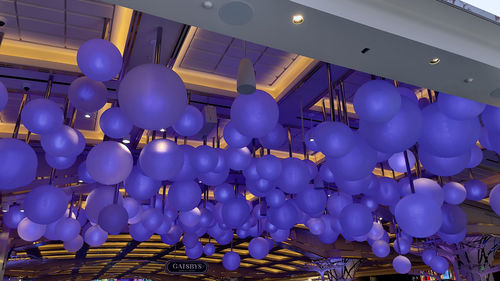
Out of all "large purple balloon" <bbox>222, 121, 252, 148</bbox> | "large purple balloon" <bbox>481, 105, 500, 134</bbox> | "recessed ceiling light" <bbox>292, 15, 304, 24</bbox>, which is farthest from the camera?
"large purple balloon" <bbox>222, 121, 252, 148</bbox>

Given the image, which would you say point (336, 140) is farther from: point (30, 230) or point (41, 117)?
point (30, 230)

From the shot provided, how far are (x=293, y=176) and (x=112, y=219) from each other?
1.40m

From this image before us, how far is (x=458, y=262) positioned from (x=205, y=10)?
956 centimetres

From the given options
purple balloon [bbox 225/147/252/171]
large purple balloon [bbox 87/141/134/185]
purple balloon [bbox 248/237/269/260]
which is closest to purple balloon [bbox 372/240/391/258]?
purple balloon [bbox 248/237/269/260]

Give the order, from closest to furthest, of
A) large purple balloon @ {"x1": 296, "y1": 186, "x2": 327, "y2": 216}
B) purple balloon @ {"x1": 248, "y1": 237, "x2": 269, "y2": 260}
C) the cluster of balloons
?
1. the cluster of balloons
2. large purple balloon @ {"x1": 296, "y1": 186, "x2": 327, "y2": 216}
3. purple balloon @ {"x1": 248, "y1": 237, "x2": 269, "y2": 260}

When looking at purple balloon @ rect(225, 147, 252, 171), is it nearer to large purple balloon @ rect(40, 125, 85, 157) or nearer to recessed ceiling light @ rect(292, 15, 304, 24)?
large purple balloon @ rect(40, 125, 85, 157)

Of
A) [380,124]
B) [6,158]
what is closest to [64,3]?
[6,158]

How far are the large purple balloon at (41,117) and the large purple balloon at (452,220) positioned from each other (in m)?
3.07

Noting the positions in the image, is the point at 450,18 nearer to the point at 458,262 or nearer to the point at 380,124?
the point at 380,124

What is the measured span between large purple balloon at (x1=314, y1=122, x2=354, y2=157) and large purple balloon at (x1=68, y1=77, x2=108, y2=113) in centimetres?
162

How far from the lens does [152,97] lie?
1.58m

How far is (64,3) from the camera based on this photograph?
285cm

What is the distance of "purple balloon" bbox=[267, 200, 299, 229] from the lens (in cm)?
352

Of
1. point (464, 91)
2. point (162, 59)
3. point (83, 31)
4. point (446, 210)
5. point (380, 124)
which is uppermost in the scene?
point (83, 31)
